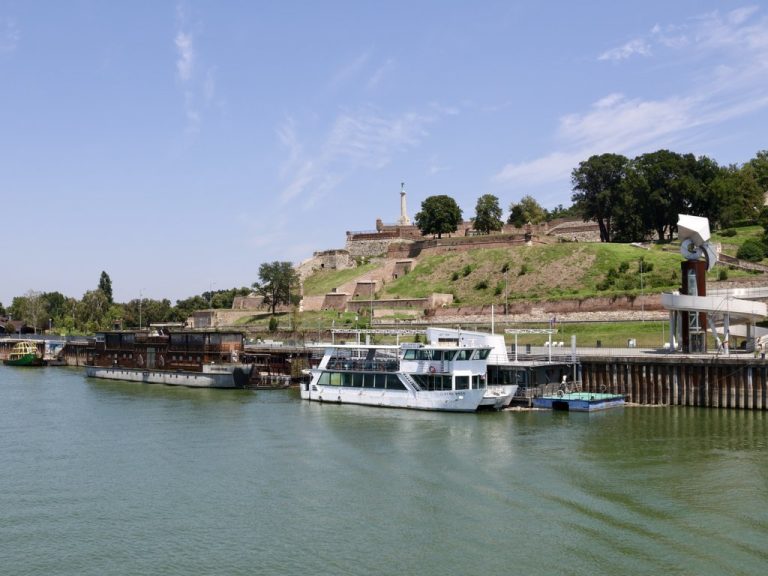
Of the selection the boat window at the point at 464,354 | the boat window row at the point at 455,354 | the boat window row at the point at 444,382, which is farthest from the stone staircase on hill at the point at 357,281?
the boat window at the point at 464,354

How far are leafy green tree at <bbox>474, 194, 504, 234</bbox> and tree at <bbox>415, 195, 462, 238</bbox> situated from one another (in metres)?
3.29

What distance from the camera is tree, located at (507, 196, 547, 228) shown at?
119188 millimetres

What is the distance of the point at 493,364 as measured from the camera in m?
51.7

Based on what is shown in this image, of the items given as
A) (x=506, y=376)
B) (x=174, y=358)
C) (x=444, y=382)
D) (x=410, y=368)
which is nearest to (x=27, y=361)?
(x=174, y=358)

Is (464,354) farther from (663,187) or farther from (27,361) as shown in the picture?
(27,361)

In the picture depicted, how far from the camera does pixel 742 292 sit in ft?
197

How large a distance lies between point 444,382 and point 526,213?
74.8 metres

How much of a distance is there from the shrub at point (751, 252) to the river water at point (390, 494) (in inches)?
1618

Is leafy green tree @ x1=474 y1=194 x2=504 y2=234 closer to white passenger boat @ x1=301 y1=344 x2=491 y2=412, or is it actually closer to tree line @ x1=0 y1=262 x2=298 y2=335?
tree line @ x1=0 y1=262 x2=298 y2=335

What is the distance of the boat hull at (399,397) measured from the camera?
1905 inches

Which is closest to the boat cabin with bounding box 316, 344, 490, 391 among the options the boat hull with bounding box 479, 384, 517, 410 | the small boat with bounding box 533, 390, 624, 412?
the boat hull with bounding box 479, 384, 517, 410

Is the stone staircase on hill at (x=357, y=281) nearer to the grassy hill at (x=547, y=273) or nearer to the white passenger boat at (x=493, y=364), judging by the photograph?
the grassy hill at (x=547, y=273)

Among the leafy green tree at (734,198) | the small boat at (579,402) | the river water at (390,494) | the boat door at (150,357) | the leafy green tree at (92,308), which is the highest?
the leafy green tree at (734,198)

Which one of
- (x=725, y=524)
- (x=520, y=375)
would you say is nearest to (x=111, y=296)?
(x=520, y=375)
